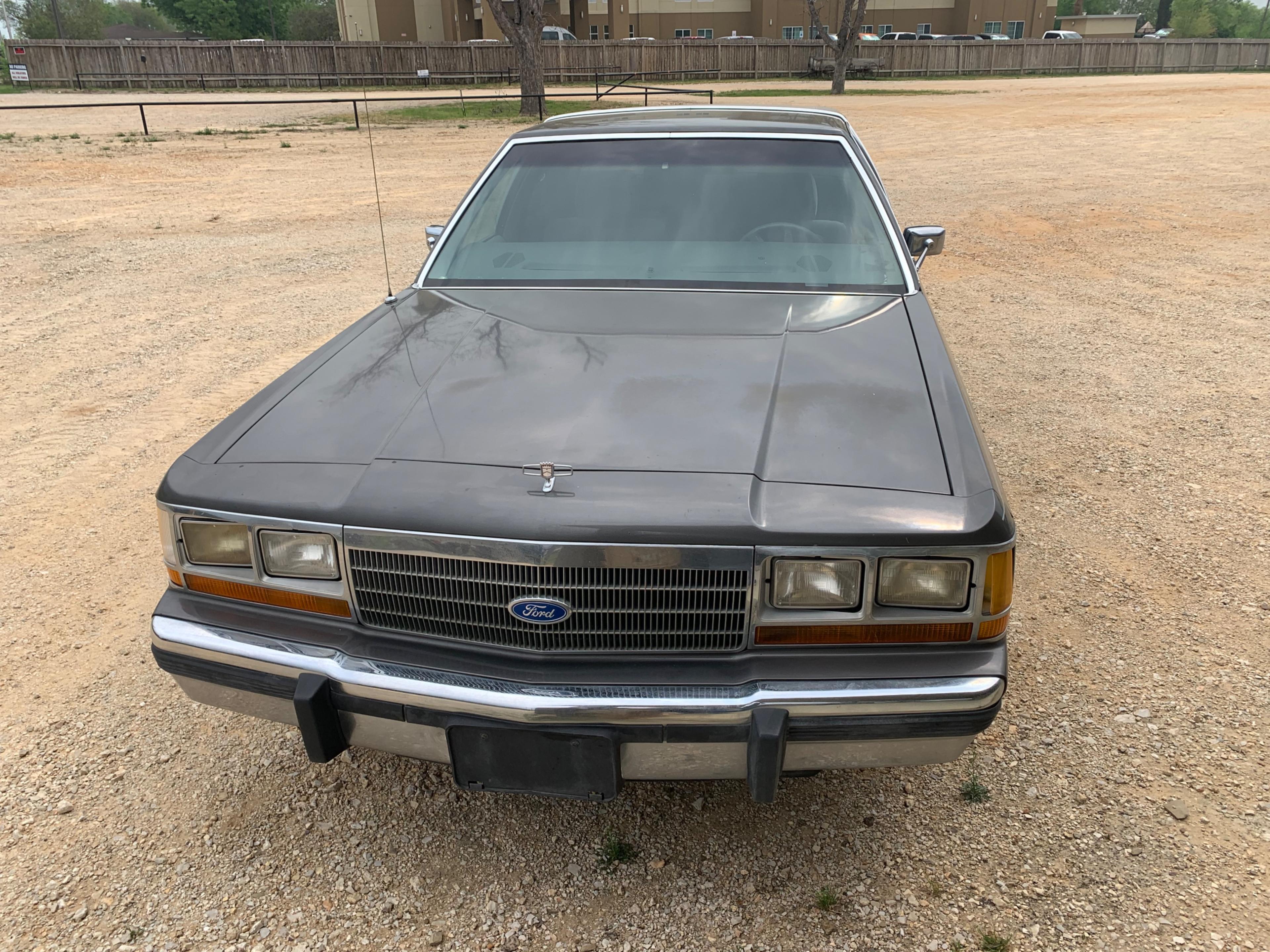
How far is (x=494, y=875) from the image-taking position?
2.33 meters

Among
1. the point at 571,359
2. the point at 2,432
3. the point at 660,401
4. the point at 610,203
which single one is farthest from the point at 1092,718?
the point at 2,432

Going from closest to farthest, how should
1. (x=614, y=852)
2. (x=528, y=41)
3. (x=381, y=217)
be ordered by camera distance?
(x=614, y=852) < (x=381, y=217) < (x=528, y=41)

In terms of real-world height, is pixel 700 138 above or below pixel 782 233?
above

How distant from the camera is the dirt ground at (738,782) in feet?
7.25

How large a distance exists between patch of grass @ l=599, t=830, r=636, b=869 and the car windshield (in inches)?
72.4

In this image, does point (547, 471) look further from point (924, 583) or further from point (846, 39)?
point (846, 39)

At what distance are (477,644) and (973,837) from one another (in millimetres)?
1420

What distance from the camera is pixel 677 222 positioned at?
3.42m

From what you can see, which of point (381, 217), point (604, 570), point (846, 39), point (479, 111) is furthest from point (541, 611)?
point (846, 39)

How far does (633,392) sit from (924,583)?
0.91 meters

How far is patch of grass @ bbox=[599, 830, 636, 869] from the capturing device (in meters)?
2.37

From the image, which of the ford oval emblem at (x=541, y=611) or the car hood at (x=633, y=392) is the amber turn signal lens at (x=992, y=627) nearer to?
the car hood at (x=633, y=392)

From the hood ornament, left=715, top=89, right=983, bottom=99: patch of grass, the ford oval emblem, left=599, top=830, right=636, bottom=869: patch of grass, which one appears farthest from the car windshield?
left=715, top=89, right=983, bottom=99: patch of grass

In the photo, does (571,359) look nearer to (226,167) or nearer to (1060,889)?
(1060,889)
